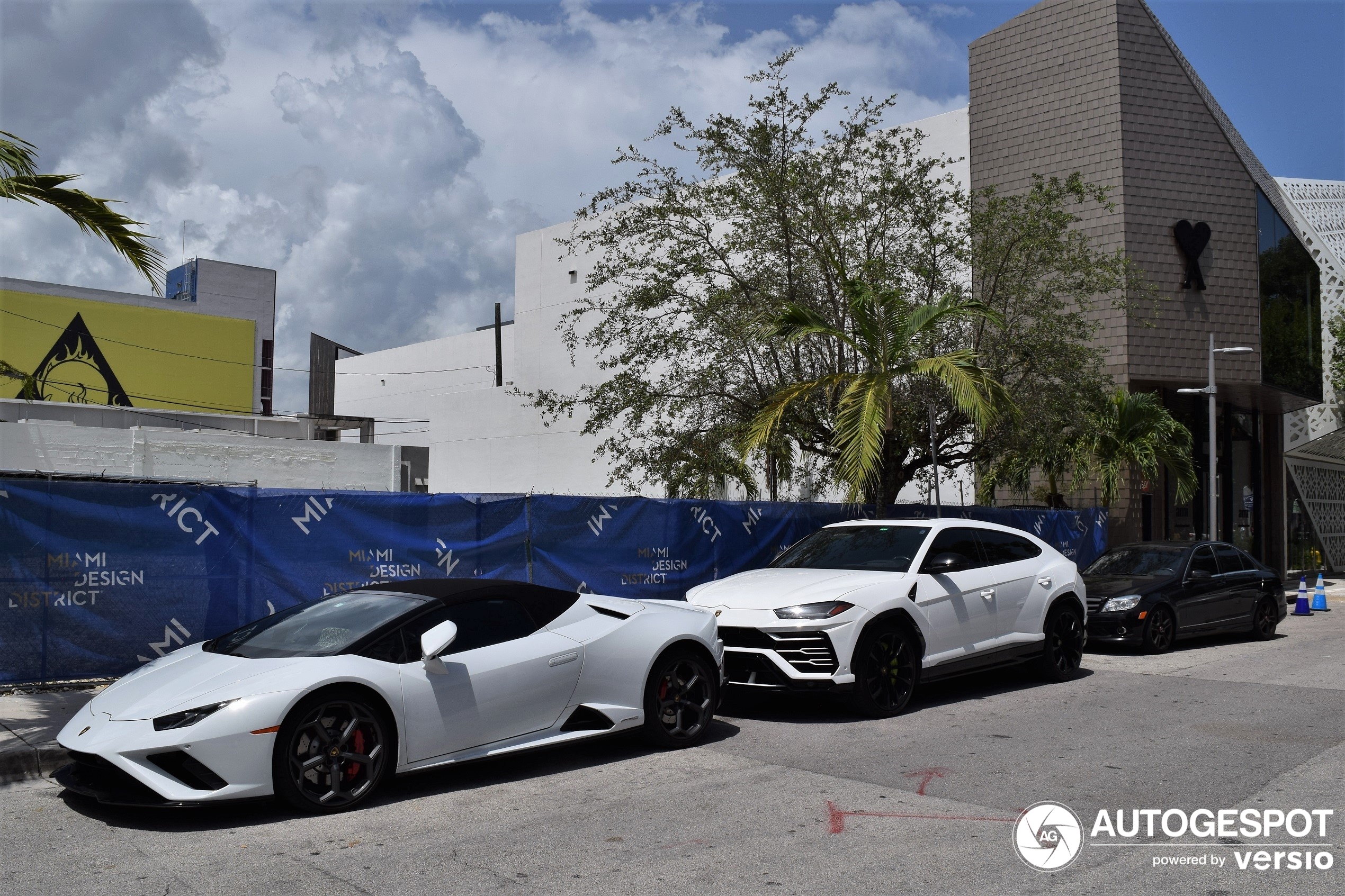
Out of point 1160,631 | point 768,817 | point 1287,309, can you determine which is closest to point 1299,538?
point 1287,309

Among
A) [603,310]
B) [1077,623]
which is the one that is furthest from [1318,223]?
[1077,623]

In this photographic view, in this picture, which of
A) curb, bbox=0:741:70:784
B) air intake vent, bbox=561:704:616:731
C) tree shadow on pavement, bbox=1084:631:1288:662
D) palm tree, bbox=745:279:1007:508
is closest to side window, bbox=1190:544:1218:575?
tree shadow on pavement, bbox=1084:631:1288:662

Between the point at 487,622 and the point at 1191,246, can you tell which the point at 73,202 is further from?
the point at 1191,246

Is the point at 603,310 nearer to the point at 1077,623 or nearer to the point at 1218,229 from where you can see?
the point at 1077,623

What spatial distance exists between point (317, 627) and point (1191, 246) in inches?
970

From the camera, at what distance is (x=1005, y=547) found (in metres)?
10.9

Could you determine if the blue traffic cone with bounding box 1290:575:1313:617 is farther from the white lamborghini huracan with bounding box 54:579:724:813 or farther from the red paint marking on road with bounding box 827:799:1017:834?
the red paint marking on road with bounding box 827:799:1017:834

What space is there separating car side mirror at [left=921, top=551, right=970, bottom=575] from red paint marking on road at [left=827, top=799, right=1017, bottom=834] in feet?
12.3

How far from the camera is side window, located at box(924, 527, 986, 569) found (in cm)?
1017

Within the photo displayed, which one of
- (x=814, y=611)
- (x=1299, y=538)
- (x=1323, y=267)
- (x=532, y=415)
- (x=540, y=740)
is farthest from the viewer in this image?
(x=532, y=415)

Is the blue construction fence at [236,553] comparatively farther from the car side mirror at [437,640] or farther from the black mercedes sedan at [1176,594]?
the black mercedes sedan at [1176,594]

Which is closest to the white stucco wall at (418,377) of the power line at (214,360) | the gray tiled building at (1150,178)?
the power line at (214,360)

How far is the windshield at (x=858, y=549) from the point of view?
33.1 feet

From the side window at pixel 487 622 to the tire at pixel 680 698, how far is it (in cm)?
109
